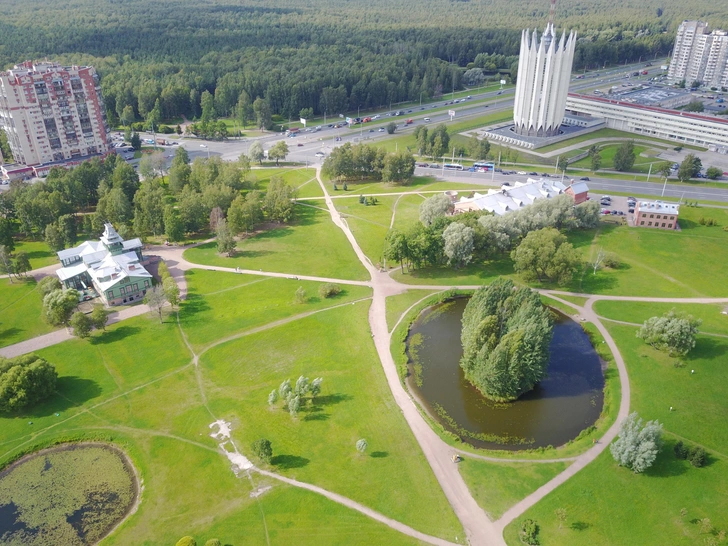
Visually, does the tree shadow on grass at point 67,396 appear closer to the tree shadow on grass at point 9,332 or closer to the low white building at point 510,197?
the tree shadow on grass at point 9,332

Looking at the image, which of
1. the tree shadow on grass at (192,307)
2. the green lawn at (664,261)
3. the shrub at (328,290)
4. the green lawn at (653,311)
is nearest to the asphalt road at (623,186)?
the green lawn at (664,261)

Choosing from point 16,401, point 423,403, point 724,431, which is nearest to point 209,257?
point 16,401

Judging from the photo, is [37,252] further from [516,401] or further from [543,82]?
[543,82]

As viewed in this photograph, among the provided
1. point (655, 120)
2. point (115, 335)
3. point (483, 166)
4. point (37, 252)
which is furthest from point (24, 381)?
point (655, 120)

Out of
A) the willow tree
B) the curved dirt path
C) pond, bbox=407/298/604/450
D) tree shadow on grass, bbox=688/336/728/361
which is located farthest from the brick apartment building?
the curved dirt path

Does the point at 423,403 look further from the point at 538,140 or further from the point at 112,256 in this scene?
the point at 538,140
